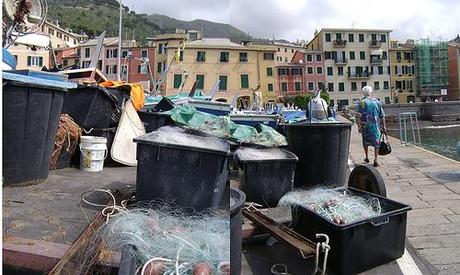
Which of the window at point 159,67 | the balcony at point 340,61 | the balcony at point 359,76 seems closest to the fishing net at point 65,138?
the window at point 159,67

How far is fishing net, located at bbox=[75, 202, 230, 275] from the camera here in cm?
182

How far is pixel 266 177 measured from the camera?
3.91 meters

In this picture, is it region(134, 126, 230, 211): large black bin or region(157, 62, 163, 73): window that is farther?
region(157, 62, 163, 73): window

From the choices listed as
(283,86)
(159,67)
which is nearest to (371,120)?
(159,67)

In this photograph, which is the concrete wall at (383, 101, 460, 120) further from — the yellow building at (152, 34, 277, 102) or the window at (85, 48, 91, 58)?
the window at (85, 48, 91, 58)

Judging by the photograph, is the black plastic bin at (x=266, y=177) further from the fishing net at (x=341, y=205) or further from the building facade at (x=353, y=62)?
the building facade at (x=353, y=62)

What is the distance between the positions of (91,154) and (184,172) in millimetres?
2018

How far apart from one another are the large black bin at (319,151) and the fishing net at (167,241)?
84.5 inches

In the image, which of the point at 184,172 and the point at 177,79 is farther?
the point at 177,79

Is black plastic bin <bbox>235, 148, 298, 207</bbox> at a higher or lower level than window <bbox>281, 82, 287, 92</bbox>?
lower

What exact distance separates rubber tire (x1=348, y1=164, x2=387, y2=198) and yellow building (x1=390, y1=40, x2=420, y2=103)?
62.4 m

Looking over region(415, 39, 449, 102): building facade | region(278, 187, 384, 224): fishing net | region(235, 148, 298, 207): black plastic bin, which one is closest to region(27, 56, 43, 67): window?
region(235, 148, 298, 207): black plastic bin

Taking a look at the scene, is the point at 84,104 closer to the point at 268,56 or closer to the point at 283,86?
the point at 268,56

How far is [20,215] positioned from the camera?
97.1 inches
